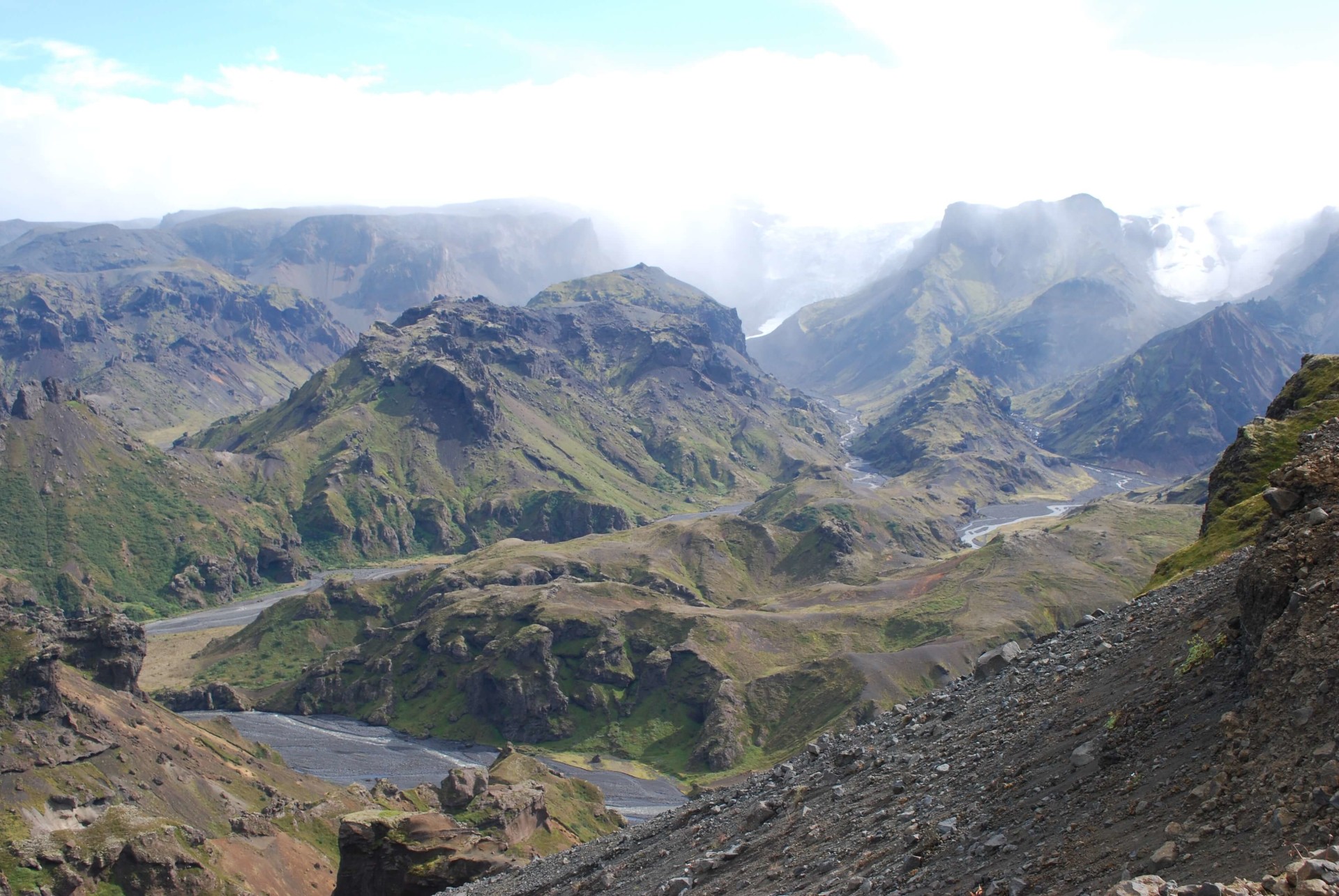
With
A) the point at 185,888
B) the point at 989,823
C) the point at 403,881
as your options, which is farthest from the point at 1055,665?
the point at 185,888

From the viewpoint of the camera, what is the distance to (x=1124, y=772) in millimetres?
34969

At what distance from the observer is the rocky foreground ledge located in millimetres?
26859

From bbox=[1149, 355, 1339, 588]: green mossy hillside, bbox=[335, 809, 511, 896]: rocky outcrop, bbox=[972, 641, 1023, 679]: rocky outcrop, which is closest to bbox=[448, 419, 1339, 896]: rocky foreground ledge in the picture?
bbox=[972, 641, 1023, 679]: rocky outcrop

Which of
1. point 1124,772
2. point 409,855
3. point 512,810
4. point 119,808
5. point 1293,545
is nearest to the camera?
point 1293,545

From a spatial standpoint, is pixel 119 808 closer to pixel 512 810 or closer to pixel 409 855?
pixel 512 810

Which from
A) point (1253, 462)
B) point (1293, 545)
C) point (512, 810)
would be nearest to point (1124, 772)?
point (1293, 545)

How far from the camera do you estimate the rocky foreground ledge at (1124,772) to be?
2686 centimetres

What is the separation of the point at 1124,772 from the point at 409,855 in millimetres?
97767

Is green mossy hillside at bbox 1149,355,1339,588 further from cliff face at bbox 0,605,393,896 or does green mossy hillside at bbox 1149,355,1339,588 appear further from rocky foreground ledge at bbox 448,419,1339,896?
cliff face at bbox 0,605,393,896

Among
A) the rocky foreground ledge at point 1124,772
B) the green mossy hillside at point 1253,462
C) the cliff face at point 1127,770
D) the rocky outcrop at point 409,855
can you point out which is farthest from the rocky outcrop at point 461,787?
the green mossy hillside at point 1253,462

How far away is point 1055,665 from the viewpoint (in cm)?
5738

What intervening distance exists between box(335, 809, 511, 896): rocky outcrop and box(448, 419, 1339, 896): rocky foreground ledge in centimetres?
5580

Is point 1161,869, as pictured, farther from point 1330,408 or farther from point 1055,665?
point 1330,408

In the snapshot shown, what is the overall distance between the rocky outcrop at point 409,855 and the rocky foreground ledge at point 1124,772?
55803 millimetres
